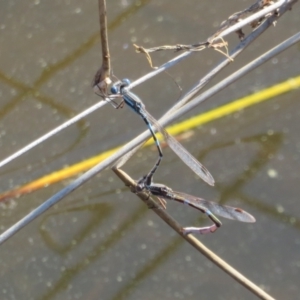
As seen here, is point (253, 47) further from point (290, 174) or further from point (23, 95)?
point (23, 95)

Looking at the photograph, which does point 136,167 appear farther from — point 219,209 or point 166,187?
point 166,187

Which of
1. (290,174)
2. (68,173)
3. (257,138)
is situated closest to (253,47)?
(257,138)

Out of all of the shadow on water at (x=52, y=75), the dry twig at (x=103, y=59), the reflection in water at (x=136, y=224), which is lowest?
the reflection in water at (x=136, y=224)

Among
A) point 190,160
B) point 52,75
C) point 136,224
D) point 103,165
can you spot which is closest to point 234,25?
point 103,165

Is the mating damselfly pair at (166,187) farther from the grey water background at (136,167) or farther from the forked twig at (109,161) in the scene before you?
the grey water background at (136,167)

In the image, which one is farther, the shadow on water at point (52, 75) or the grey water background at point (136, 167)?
the shadow on water at point (52, 75)

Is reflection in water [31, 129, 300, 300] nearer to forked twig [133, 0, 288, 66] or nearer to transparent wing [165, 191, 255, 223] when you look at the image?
transparent wing [165, 191, 255, 223]

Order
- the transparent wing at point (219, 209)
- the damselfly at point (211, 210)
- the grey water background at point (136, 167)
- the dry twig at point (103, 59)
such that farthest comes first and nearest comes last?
the grey water background at point (136, 167) < the transparent wing at point (219, 209) < the damselfly at point (211, 210) < the dry twig at point (103, 59)

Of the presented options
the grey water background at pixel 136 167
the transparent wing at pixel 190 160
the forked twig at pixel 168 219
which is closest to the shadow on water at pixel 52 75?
the grey water background at pixel 136 167
